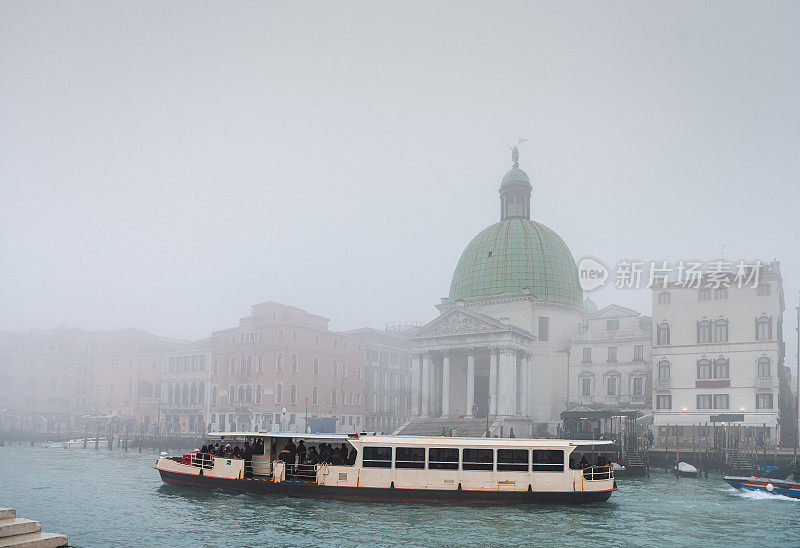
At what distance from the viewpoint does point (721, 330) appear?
6400 cm

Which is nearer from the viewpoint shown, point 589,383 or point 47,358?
point 589,383

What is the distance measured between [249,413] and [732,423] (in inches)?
1998

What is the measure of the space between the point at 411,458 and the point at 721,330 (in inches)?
1603

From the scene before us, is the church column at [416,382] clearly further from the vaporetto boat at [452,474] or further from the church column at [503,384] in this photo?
the vaporetto boat at [452,474]

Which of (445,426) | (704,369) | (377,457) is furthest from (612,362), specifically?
(377,457)

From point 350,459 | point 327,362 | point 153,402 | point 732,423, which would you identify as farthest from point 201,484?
point 153,402

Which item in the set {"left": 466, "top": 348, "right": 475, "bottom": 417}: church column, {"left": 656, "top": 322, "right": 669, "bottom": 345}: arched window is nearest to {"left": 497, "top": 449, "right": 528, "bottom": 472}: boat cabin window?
{"left": 656, "top": 322, "right": 669, "bottom": 345}: arched window

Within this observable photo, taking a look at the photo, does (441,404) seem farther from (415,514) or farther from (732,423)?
(415,514)

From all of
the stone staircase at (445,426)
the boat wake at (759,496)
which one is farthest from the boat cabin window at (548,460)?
the stone staircase at (445,426)

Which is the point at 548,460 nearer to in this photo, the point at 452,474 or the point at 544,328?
the point at 452,474

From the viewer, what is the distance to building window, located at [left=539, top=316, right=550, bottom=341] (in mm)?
80250

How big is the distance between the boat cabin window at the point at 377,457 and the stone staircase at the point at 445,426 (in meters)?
35.1

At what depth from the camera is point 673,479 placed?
163 ft

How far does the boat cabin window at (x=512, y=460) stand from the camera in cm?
3278
